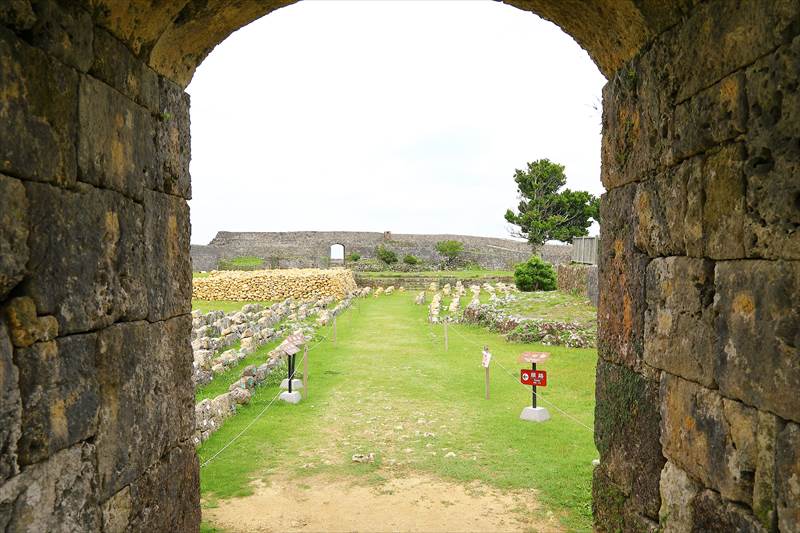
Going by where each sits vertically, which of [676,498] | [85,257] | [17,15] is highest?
[17,15]

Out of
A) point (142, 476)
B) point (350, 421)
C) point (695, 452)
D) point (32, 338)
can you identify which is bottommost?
point (350, 421)

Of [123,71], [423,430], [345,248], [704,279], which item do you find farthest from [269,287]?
[704,279]

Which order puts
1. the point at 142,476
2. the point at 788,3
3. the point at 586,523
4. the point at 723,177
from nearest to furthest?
the point at 788,3
the point at 723,177
the point at 142,476
the point at 586,523

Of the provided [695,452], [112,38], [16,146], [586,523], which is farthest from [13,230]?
[586,523]

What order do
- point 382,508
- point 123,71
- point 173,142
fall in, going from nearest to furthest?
point 123,71
point 173,142
point 382,508

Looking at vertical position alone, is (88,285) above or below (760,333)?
above

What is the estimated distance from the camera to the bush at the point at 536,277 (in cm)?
2586

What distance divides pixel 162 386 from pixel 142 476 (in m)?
0.59

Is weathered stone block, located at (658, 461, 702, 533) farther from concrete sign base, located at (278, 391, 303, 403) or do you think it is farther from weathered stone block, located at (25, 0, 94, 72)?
concrete sign base, located at (278, 391, 303, 403)

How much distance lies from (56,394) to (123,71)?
1.96m

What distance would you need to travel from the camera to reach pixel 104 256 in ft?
10.9

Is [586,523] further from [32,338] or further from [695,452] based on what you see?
[32,338]

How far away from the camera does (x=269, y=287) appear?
29.5 meters

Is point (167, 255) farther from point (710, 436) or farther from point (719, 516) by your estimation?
point (719, 516)
